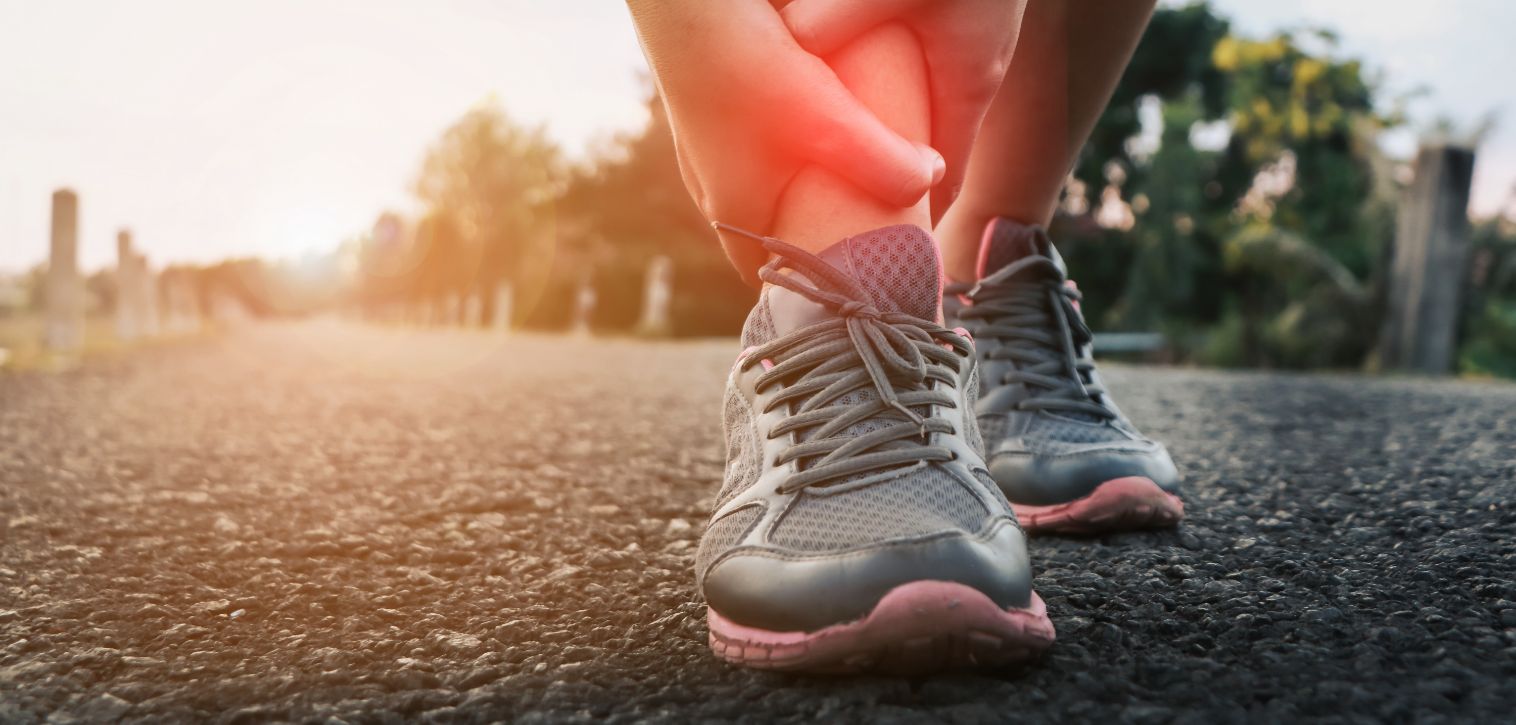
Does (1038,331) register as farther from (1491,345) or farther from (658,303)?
(658,303)

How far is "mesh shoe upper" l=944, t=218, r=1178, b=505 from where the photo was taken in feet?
4.91

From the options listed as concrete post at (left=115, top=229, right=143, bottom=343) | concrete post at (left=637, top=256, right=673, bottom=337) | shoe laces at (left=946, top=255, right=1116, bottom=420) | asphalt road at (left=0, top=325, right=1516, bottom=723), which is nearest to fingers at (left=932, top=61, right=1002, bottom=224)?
shoe laces at (left=946, top=255, right=1116, bottom=420)

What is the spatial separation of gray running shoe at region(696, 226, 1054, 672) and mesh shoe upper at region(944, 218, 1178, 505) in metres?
0.35

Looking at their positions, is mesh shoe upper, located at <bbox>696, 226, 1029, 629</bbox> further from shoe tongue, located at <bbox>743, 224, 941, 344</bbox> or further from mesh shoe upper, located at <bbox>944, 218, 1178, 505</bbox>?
mesh shoe upper, located at <bbox>944, 218, 1178, 505</bbox>

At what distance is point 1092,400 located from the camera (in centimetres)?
160

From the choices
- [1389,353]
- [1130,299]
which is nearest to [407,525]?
[1389,353]

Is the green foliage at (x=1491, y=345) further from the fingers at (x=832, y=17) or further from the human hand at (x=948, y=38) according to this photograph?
the fingers at (x=832, y=17)

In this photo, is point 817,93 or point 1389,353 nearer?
point 817,93

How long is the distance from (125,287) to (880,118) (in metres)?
10.8

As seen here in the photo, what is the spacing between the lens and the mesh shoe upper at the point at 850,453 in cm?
94

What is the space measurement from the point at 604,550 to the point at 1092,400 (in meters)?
0.82

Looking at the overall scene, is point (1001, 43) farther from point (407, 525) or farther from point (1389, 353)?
point (1389, 353)

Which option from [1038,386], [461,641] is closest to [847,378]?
[461,641]

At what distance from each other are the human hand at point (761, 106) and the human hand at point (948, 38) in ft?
0.12
